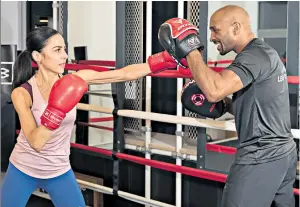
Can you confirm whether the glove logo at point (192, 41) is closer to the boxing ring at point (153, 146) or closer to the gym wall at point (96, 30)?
the boxing ring at point (153, 146)

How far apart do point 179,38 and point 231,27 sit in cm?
26

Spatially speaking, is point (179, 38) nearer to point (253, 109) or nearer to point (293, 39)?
point (253, 109)

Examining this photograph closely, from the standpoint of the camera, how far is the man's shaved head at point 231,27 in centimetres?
222

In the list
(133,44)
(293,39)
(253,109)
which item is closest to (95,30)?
(133,44)

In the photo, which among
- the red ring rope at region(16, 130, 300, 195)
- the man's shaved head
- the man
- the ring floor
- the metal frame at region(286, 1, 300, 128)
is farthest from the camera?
the ring floor

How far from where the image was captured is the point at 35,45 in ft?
8.64

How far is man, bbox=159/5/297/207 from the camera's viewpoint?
2098mm

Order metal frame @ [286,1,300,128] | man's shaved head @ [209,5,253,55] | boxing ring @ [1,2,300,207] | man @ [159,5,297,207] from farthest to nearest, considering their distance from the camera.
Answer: boxing ring @ [1,2,300,207]
metal frame @ [286,1,300,128]
man's shaved head @ [209,5,253,55]
man @ [159,5,297,207]

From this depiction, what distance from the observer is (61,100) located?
217 cm

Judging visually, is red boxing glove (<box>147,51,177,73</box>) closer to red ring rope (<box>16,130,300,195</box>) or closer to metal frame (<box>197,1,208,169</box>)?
metal frame (<box>197,1,208,169</box>)

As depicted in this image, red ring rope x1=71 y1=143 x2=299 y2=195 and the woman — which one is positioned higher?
the woman

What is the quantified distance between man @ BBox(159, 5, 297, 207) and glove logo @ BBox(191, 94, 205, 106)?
1.18ft

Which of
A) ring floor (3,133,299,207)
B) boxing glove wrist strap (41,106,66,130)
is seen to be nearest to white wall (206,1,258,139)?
ring floor (3,133,299,207)

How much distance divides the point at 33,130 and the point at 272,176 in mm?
1091
